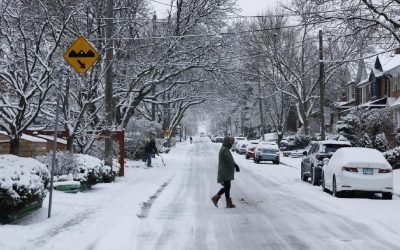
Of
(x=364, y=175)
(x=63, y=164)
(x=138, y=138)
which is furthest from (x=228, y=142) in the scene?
(x=138, y=138)

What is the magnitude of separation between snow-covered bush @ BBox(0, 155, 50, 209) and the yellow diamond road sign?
2.46 m

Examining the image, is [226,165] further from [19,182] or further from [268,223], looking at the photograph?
[19,182]

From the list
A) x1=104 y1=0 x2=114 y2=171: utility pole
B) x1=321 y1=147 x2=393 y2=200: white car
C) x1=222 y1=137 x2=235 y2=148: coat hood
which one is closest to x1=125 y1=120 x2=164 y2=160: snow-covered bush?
x1=104 y1=0 x2=114 y2=171: utility pole

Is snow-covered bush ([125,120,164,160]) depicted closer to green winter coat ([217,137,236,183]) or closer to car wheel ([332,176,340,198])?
car wheel ([332,176,340,198])

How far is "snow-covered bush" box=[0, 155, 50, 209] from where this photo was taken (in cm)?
977

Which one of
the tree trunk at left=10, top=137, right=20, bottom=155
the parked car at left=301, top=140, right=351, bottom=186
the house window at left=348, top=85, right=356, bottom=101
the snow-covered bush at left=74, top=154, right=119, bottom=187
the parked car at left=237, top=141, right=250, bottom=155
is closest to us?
the tree trunk at left=10, top=137, right=20, bottom=155

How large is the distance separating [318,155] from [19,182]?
1368cm

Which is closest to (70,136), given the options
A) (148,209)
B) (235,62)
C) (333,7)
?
(148,209)

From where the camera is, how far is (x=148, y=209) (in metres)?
13.7

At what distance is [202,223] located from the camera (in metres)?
11.5

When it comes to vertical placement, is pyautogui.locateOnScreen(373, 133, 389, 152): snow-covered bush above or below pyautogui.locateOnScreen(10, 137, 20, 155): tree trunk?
above

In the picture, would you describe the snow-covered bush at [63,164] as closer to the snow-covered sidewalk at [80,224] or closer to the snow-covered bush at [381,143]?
the snow-covered sidewalk at [80,224]

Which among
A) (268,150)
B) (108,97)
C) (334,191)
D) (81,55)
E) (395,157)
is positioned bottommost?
(334,191)

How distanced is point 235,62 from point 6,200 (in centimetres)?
2287
